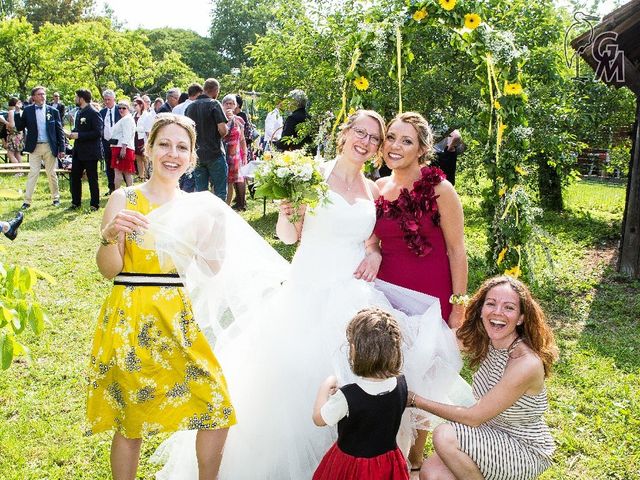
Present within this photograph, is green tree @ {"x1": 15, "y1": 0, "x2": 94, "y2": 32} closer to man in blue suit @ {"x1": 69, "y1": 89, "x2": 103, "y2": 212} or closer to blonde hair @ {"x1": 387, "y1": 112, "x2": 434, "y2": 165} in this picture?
man in blue suit @ {"x1": 69, "y1": 89, "x2": 103, "y2": 212}

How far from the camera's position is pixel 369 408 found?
248 cm

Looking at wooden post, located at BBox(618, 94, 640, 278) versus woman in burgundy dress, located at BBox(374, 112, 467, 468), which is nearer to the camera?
woman in burgundy dress, located at BBox(374, 112, 467, 468)

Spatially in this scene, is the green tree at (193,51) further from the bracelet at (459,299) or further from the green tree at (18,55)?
the bracelet at (459,299)

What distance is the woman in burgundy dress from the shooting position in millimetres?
3369

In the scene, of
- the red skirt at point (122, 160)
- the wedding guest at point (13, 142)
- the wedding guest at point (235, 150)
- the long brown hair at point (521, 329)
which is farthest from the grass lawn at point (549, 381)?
the wedding guest at point (13, 142)

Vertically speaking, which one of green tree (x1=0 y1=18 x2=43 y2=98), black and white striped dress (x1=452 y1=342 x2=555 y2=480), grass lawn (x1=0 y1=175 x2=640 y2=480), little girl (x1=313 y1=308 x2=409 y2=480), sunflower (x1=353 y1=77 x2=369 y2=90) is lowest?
grass lawn (x1=0 y1=175 x2=640 y2=480)

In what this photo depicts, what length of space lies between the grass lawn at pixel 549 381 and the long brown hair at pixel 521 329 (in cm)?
100

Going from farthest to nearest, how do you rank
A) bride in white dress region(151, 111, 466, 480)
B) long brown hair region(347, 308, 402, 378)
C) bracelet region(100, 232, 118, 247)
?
bride in white dress region(151, 111, 466, 480) → bracelet region(100, 232, 118, 247) → long brown hair region(347, 308, 402, 378)

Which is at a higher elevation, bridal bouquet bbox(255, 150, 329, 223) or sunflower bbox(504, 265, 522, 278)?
bridal bouquet bbox(255, 150, 329, 223)

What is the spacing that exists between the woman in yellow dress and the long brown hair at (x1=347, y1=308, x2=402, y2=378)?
2.38 feet

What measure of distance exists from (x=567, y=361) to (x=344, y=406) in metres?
3.32

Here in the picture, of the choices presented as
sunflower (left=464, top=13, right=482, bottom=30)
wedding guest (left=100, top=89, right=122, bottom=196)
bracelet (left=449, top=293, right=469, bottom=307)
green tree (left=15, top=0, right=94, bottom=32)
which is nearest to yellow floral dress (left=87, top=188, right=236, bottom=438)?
bracelet (left=449, top=293, right=469, bottom=307)
